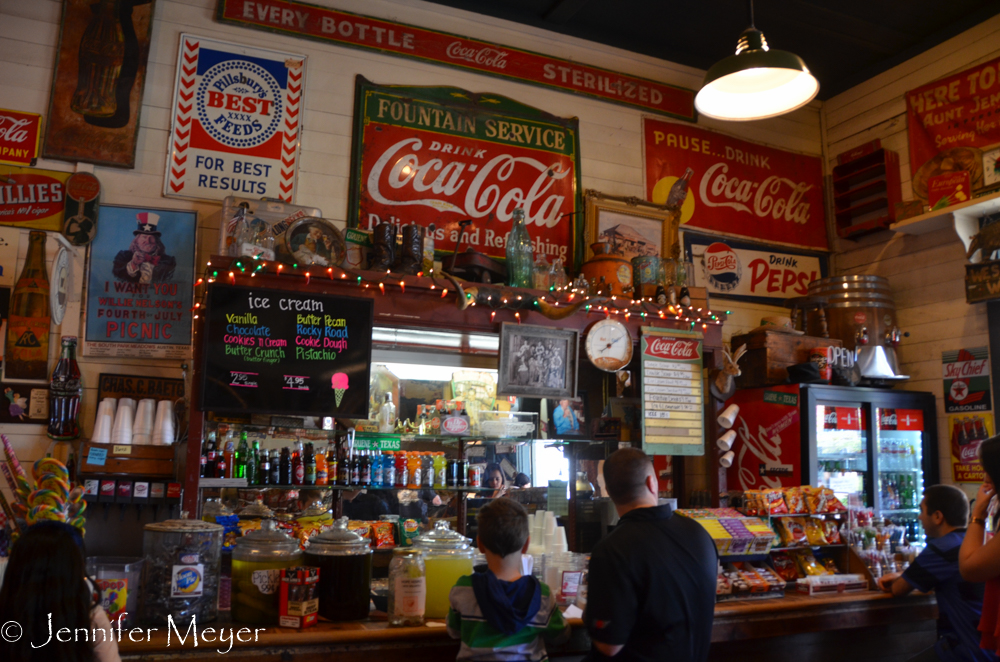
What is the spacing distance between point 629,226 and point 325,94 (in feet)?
7.33

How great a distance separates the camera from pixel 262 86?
4398mm

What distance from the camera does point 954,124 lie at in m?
5.02

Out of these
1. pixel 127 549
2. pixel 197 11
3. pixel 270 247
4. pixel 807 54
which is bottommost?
pixel 127 549

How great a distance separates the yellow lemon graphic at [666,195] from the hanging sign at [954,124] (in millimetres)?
1535

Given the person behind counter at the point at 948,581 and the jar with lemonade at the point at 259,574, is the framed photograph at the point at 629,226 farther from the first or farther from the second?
the jar with lemonade at the point at 259,574

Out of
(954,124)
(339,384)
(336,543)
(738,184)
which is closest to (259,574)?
(336,543)

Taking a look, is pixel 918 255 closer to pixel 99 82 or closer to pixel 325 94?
pixel 325 94

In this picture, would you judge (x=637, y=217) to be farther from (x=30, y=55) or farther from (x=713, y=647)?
(x=30, y=55)

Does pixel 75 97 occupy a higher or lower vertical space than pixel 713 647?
higher

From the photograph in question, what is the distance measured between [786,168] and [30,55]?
17.3 ft

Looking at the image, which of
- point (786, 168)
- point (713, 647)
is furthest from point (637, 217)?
point (713, 647)

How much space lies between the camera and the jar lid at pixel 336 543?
272cm

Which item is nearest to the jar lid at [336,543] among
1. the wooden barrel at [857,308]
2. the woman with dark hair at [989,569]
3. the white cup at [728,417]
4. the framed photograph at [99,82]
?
the woman with dark hair at [989,569]

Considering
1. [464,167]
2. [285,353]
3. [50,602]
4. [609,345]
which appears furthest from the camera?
[464,167]
